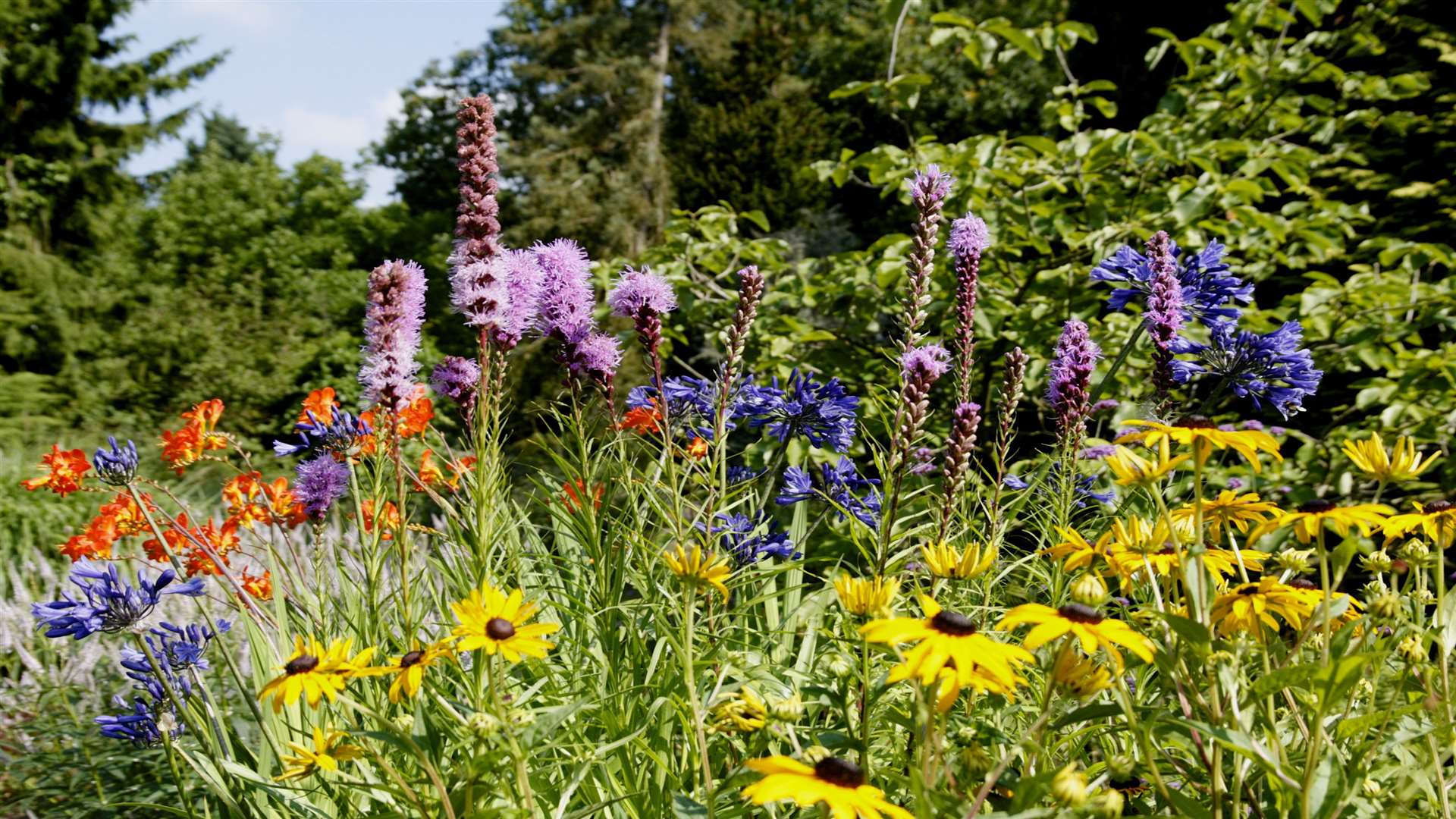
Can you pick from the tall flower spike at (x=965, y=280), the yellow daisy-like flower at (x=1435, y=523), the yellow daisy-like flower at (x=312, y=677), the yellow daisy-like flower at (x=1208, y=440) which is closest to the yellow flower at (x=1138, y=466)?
the yellow daisy-like flower at (x=1208, y=440)

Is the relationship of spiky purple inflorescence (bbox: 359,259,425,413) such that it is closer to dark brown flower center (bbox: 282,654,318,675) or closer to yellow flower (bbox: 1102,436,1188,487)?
dark brown flower center (bbox: 282,654,318,675)

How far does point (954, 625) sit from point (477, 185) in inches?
47.5

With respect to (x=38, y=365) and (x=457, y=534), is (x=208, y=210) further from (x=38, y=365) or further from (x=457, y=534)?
(x=457, y=534)

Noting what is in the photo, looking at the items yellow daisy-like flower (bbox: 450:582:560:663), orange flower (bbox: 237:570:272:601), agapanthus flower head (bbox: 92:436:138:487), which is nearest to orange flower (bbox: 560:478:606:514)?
yellow daisy-like flower (bbox: 450:582:560:663)

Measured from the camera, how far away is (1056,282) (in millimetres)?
4086

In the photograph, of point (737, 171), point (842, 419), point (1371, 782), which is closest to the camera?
point (1371, 782)

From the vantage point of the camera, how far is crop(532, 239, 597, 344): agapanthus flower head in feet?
6.16

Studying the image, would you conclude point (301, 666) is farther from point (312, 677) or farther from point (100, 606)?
point (100, 606)

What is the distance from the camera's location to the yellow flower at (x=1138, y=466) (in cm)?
110

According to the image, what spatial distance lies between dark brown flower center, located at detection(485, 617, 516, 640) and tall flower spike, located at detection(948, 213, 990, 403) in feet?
3.64

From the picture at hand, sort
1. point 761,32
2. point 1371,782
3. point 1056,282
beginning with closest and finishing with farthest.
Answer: point 1371,782 < point 1056,282 < point 761,32

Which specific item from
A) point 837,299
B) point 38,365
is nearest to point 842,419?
point 837,299

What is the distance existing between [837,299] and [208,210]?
22693 millimetres

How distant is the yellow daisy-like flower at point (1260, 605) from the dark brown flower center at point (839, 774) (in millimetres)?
632
